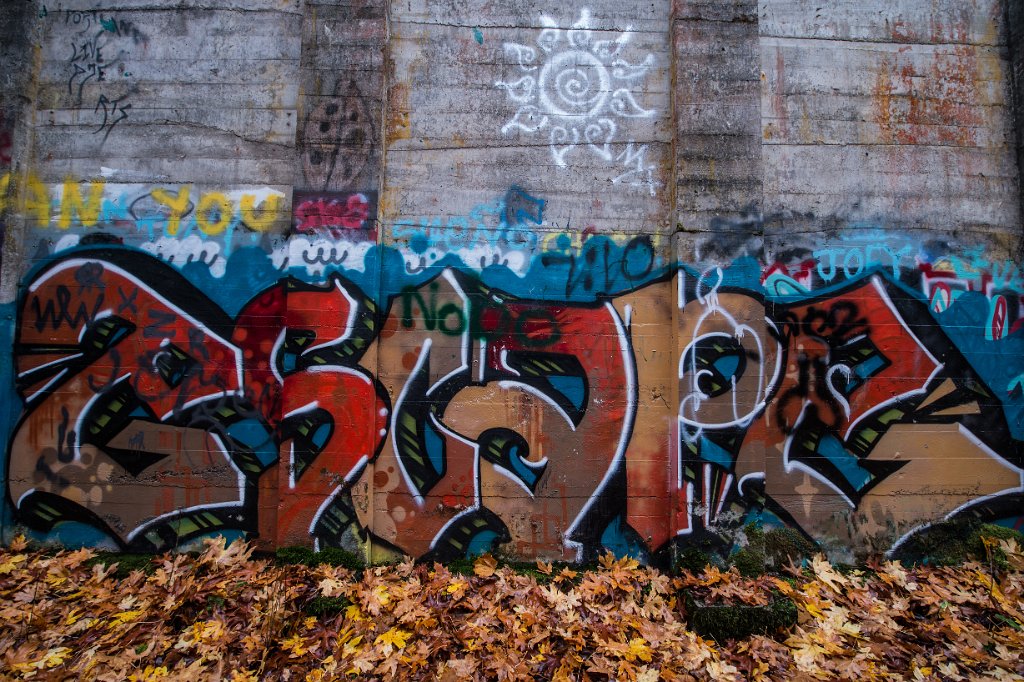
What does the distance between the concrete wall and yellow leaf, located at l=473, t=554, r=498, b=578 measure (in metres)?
0.12

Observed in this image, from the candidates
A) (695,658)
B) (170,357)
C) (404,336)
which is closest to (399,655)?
(695,658)

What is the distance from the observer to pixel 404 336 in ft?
17.0

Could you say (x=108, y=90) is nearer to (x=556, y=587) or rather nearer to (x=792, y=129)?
(x=556, y=587)

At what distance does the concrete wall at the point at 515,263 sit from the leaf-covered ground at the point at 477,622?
14.5 inches

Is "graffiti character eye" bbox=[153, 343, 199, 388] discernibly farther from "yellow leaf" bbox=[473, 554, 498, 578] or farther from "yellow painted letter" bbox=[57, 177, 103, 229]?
"yellow leaf" bbox=[473, 554, 498, 578]

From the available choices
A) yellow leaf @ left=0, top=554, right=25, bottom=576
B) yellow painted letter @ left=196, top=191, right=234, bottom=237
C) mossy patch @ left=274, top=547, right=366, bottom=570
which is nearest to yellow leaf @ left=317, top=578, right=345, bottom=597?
mossy patch @ left=274, top=547, right=366, bottom=570

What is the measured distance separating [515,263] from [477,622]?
3.07 m

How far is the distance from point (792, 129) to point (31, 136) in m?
7.40

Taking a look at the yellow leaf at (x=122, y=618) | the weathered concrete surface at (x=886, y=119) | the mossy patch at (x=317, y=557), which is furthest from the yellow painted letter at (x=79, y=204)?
the weathered concrete surface at (x=886, y=119)

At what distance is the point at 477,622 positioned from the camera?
4.39m

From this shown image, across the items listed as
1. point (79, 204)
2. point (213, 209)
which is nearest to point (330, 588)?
point (213, 209)

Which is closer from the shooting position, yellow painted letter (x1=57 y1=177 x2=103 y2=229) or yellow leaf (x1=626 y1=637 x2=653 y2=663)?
yellow leaf (x1=626 y1=637 x2=653 y2=663)

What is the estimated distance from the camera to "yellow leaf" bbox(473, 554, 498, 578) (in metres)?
4.92

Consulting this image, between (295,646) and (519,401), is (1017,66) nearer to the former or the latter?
(519,401)
